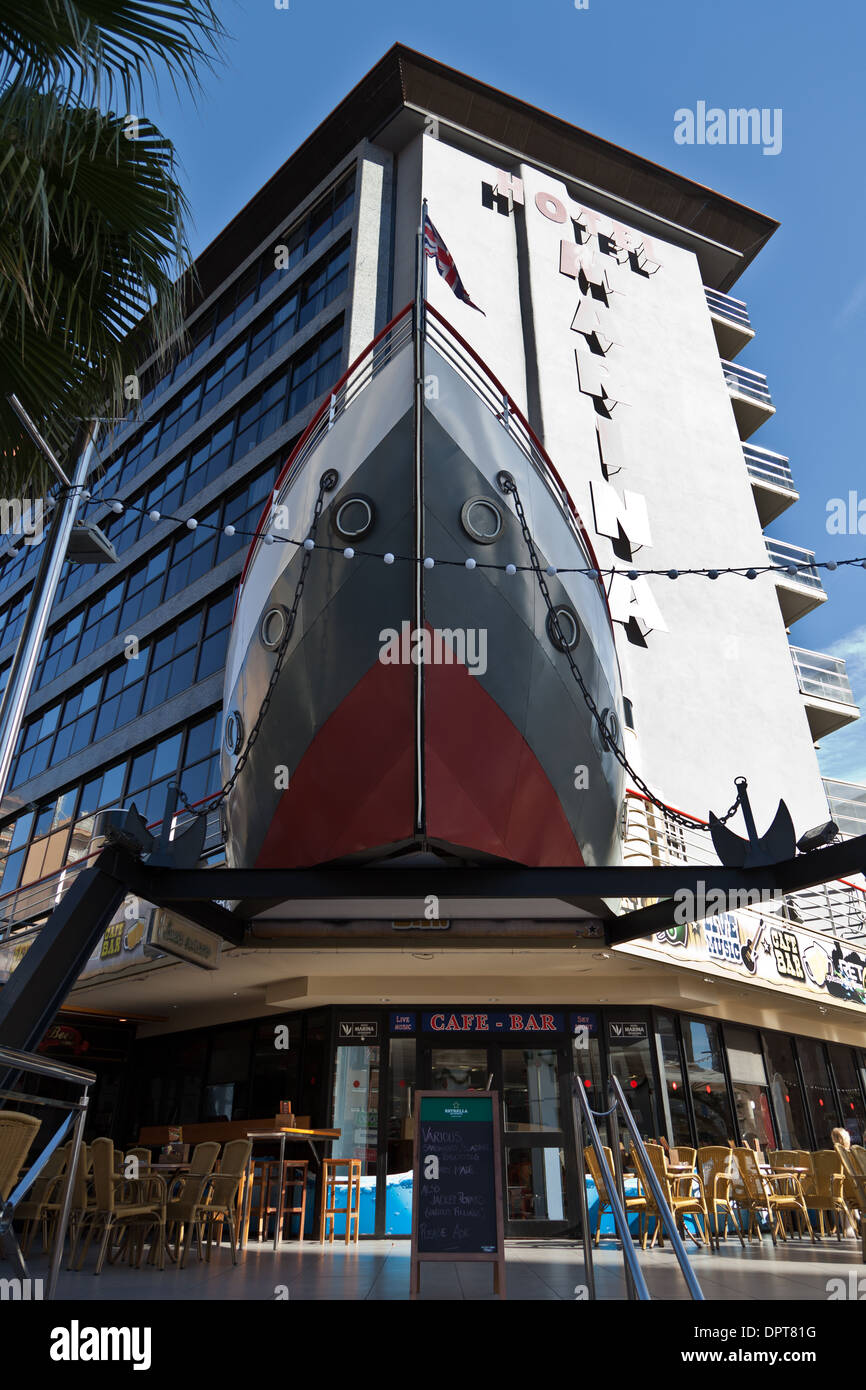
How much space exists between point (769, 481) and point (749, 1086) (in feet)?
64.7

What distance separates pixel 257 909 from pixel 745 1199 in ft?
23.3

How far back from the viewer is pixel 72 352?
176 inches

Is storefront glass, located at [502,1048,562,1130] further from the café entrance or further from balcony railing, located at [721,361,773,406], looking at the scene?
balcony railing, located at [721,361,773,406]

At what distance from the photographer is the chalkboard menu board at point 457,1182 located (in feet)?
19.6

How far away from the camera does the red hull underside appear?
6562 millimetres

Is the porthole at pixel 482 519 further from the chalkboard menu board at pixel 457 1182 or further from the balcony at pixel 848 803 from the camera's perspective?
the balcony at pixel 848 803

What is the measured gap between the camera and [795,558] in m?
28.7

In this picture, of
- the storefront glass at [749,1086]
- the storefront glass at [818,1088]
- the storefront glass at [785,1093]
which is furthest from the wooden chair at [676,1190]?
the storefront glass at [818,1088]

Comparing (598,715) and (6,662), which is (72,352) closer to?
(598,715)

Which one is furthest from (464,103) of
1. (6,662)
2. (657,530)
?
(6,662)

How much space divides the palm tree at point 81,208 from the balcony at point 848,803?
83.2ft

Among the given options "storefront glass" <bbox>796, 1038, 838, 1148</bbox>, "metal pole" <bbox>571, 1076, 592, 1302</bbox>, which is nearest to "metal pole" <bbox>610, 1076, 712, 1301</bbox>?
"metal pole" <bbox>571, 1076, 592, 1302</bbox>

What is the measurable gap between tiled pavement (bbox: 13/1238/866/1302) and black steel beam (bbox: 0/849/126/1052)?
1918 mm

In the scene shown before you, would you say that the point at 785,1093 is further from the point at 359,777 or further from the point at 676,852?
the point at 359,777
